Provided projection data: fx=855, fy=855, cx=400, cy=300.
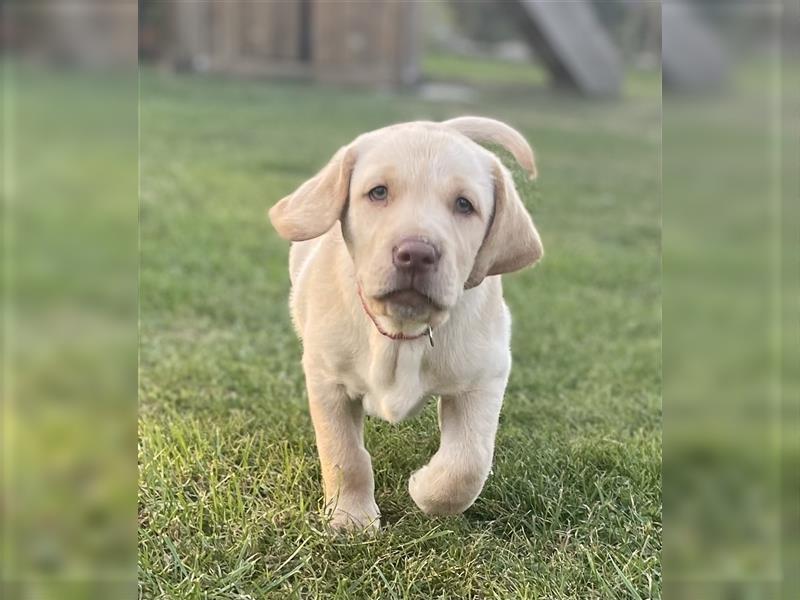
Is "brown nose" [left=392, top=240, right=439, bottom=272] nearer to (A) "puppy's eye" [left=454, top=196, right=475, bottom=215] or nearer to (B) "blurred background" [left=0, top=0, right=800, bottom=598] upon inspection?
(A) "puppy's eye" [left=454, top=196, right=475, bottom=215]

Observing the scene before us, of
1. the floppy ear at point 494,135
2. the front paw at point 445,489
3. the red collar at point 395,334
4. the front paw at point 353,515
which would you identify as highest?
the floppy ear at point 494,135

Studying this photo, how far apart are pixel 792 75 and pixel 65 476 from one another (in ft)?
3.16

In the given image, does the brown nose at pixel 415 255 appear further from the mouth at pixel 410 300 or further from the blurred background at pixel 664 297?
the blurred background at pixel 664 297

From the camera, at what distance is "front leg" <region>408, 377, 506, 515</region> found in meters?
2.04

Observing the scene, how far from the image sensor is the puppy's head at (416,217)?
5.88ft

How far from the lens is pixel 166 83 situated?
10.1m

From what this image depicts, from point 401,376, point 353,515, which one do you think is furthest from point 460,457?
point 353,515

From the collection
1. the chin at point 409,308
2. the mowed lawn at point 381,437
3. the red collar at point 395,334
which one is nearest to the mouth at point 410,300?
the chin at point 409,308

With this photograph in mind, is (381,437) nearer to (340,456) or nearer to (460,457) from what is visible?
(340,456)

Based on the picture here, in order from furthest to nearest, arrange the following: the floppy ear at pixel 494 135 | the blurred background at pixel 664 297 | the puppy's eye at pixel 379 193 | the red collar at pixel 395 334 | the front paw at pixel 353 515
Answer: the floppy ear at pixel 494 135 → the front paw at pixel 353 515 → the red collar at pixel 395 334 → the puppy's eye at pixel 379 193 → the blurred background at pixel 664 297

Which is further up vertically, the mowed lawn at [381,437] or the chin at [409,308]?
the chin at [409,308]

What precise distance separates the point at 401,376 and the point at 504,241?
0.40 meters

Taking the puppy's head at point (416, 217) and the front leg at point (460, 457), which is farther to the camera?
the front leg at point (460, 457)

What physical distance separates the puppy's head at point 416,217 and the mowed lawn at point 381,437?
589 mm
